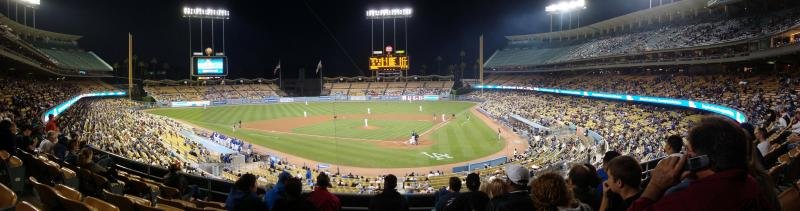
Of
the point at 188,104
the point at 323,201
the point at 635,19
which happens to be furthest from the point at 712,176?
the point at 188,104

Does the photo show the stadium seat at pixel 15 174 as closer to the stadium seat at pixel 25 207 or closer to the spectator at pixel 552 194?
the stadium seat at pixel 25 207

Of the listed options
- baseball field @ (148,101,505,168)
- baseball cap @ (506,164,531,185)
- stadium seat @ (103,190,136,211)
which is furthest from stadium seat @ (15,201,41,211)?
baseball field @ (148,101,505,168)

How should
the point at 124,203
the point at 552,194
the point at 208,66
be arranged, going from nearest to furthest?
1. the point at 552,194
2. the point at 124,203
3. the point at 208,66

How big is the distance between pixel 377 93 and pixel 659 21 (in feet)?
163

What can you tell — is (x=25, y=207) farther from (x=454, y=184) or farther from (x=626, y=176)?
(x=626, y=176)

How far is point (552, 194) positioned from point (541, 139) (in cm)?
3137

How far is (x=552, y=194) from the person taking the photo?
3486mm

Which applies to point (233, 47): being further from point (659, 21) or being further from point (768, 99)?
point (768, 99)

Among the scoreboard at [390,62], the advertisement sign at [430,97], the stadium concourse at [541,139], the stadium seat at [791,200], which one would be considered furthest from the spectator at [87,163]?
the advertisement sign at [430,97]

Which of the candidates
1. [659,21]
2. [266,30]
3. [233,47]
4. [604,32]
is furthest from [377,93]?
[659,21]

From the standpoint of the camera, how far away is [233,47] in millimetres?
96000

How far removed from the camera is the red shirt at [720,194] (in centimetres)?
228

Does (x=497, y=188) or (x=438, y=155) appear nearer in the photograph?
(x=497, y=188)

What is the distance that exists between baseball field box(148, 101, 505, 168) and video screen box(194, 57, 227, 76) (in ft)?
17.6
